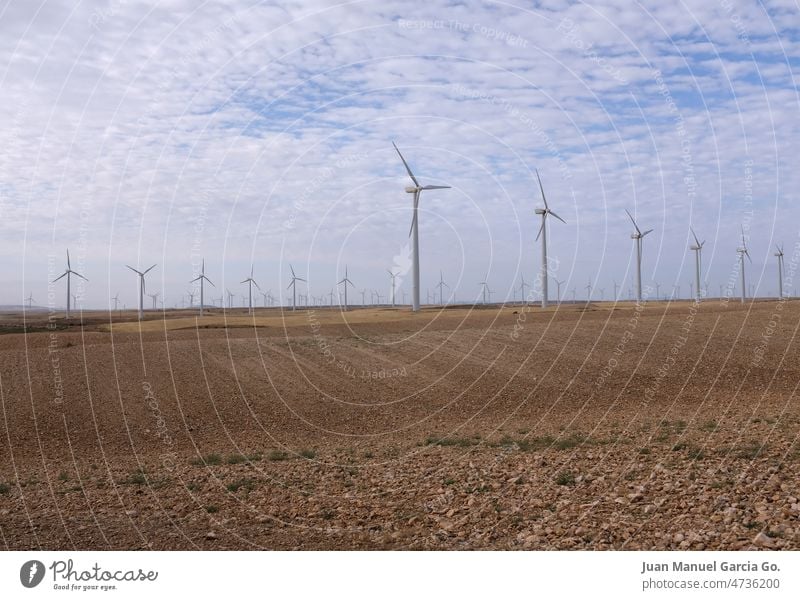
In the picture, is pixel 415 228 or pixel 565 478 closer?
pixel 565 478

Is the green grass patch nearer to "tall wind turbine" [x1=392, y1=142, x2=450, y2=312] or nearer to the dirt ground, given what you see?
the dirt ground

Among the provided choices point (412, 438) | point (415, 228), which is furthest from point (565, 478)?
point (415, 228)

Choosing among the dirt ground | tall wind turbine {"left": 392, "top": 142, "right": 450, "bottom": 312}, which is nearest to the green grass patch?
the dirt ground

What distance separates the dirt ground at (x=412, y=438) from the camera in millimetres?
18875

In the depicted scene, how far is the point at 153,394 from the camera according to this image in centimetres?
4606

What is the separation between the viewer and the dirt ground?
743 inches

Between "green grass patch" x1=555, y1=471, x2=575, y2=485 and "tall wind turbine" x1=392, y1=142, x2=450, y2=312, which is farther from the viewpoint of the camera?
"tall wind turbine" x1=392, y1=142, x2=450, y2=312

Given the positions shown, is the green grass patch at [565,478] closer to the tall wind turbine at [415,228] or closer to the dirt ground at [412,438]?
the dirt ground at [412,438]

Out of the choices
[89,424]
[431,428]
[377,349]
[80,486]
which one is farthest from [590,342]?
[80,486]

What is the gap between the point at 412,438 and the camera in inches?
1396

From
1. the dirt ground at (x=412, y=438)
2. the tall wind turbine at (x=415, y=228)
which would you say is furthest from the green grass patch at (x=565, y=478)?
the tall wind turbine at (x=415, y=228)

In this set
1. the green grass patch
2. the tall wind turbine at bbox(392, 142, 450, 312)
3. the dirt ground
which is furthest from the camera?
the tall wind turbine at bbox(392, 142, 450, 312)

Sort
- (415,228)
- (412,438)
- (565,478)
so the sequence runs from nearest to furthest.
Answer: (565,478)
(412,438)
(415,228)

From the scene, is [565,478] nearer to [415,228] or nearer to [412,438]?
[412,438]
